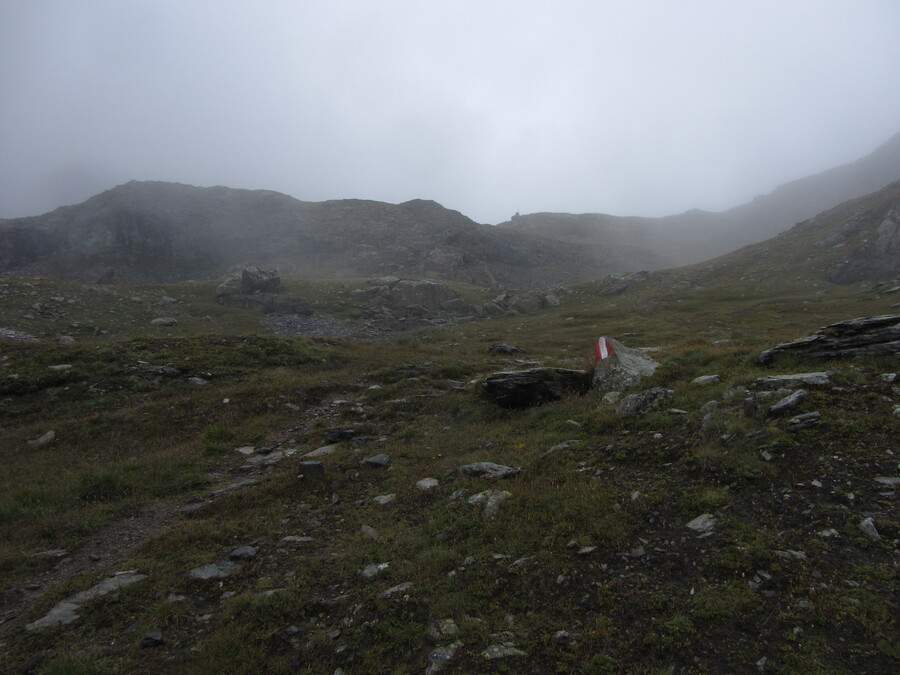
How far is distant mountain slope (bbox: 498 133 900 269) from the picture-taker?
5295 inches

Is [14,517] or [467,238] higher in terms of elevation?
[467,238]

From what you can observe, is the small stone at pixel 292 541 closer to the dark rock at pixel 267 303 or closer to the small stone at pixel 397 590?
the small stone at pixel 397 590

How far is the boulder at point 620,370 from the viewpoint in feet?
41.9

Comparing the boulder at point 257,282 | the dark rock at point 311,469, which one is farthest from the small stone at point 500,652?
the boulder at point 257,282

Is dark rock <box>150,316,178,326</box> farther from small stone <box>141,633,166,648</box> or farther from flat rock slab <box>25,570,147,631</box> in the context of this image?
small stone <box>141,633,166,648</box>

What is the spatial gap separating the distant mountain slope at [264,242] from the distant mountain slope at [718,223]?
91.6 ft

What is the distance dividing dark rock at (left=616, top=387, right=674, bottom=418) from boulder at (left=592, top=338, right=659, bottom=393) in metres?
1.72

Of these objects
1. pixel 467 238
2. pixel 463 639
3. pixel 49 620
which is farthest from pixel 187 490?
pixel 467 238

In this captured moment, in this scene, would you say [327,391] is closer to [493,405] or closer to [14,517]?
[493,405]

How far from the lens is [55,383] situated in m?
16.0

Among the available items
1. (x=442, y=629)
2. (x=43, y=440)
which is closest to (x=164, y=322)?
(x=43, y=440)

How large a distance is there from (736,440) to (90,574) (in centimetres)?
1134

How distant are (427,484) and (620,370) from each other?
732 centimetres

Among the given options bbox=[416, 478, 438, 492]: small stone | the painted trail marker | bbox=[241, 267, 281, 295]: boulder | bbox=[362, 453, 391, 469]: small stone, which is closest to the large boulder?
the painted trail marker
